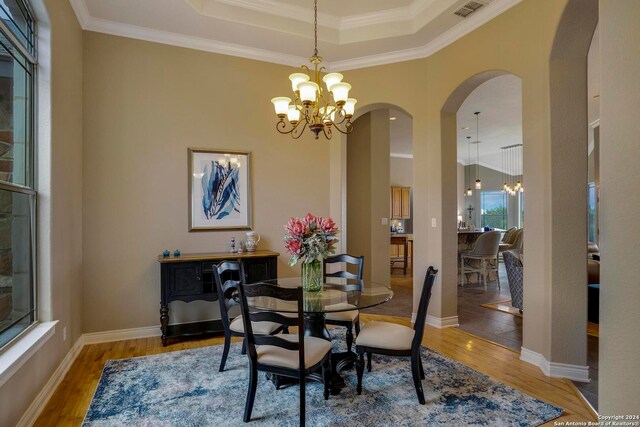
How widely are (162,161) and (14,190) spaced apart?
1786 mm

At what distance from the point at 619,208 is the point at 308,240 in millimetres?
1826

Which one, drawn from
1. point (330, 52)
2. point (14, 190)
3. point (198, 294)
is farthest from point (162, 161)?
point (330, 52)

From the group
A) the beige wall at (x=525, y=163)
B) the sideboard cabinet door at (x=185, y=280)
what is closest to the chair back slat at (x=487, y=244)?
the beige wall at (x=525, y=163)

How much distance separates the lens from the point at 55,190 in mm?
2832

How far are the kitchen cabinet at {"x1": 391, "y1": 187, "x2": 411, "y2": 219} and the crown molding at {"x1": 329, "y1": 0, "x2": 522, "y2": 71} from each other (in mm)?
6084

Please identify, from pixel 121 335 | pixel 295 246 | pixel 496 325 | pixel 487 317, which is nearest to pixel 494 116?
pixel 487 317

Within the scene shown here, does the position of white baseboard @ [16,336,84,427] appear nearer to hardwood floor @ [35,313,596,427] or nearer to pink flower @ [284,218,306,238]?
hardwood floor @ [35,313,596,427]

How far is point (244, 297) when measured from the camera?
7.36 ft

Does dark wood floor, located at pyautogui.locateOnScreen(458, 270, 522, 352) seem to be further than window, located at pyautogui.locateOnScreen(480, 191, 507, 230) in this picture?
No

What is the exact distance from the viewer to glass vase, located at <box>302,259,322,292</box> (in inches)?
112

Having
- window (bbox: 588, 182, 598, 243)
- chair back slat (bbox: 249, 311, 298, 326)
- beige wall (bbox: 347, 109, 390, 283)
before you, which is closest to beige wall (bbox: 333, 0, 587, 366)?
beige wall (bbox: 347, 109, 390, 283)

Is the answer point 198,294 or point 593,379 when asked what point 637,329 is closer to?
point 593,379

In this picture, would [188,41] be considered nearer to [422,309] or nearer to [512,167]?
[422,309]

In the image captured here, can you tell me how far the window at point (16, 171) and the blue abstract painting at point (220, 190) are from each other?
1.76 metres
